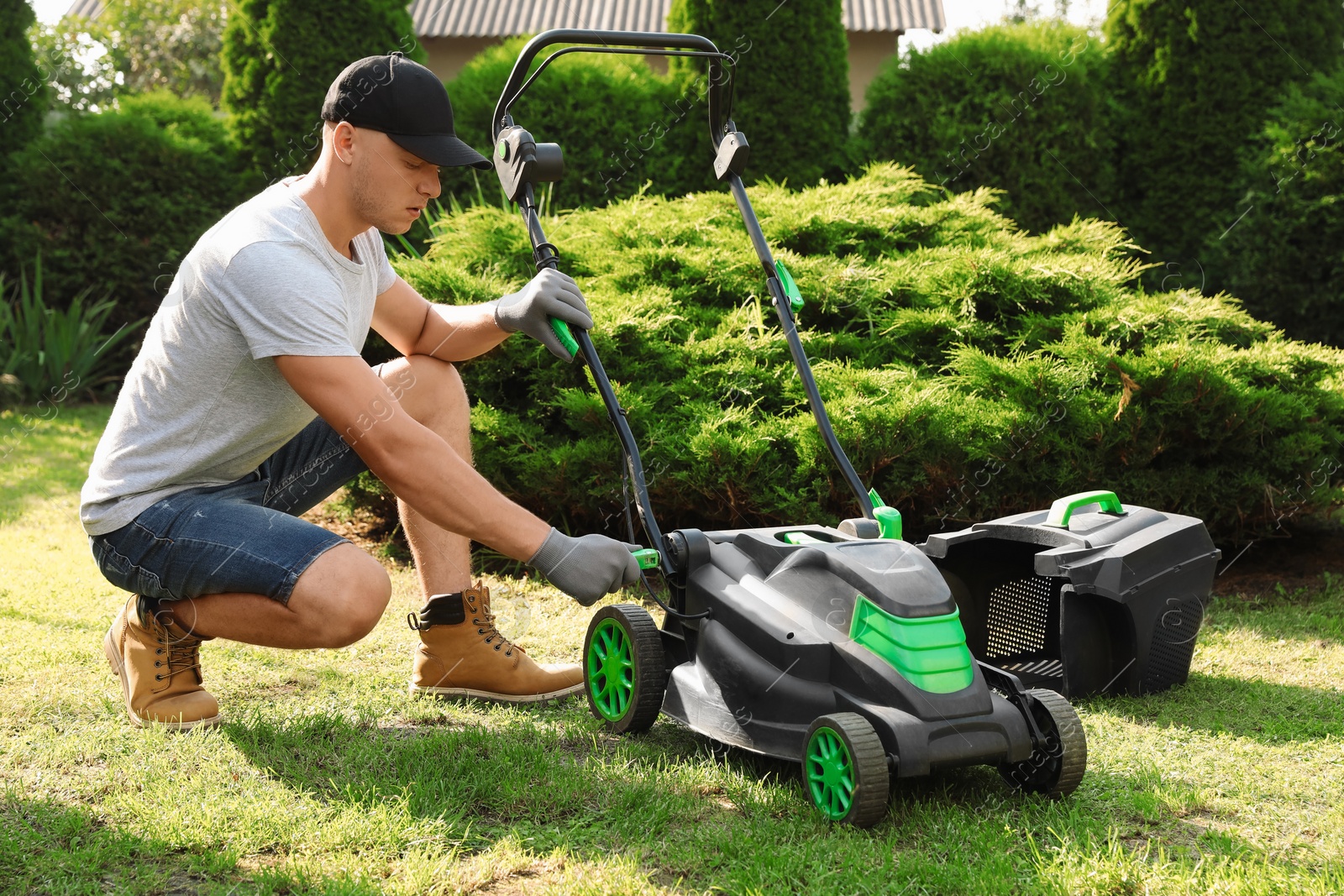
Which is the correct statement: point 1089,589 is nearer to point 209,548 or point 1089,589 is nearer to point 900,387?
point 900,387

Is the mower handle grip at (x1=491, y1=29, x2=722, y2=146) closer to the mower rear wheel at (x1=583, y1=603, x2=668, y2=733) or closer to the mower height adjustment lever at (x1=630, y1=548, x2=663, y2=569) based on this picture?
the mower height adjustment lever at (x1=630, y1=548, x2=663, y2=569)

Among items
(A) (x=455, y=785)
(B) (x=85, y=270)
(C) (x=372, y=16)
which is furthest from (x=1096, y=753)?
(B) (x=85, y=270)

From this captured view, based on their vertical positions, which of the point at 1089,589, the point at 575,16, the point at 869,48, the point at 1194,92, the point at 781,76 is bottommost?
the point at 1089,589

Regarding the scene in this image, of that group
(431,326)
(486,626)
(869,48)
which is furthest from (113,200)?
(869,48)

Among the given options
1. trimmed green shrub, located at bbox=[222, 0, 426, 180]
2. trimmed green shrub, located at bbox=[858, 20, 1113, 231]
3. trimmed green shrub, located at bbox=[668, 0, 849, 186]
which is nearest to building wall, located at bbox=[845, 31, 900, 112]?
trimmed green shrub, located at bbox=[858, 20, 1113, 231]

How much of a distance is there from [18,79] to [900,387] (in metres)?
7.10

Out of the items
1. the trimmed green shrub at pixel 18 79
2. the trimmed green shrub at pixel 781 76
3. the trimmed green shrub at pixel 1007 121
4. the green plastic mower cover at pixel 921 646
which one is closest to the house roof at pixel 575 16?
the trimmed green shrub at pixel 18 79

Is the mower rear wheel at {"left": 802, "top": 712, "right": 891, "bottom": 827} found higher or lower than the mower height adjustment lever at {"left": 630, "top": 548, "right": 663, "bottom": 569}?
lower

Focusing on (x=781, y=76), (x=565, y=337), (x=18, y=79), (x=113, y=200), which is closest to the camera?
(x=565, y=337)

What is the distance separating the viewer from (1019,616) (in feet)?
9.89

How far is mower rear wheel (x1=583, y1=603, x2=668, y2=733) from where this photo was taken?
2.44 metres

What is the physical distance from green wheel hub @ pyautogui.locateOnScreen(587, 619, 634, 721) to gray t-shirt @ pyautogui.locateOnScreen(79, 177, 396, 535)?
833mm

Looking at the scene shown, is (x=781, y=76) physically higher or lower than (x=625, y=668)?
higher

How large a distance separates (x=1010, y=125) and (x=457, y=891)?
6283mm
